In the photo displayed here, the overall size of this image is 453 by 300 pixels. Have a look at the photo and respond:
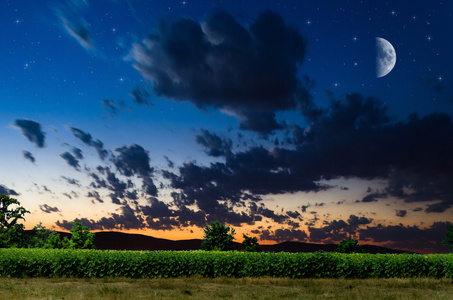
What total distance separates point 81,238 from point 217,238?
9197 mm

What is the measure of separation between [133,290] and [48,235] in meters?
15.4

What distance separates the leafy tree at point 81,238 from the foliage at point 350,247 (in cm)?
1673

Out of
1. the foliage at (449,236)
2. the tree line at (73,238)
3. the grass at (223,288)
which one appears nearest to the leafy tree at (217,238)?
the tree line at (73,238)

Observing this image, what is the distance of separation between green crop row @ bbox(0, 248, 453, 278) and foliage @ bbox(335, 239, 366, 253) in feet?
18.3

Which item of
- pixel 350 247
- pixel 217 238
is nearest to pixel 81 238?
pixel 217 238

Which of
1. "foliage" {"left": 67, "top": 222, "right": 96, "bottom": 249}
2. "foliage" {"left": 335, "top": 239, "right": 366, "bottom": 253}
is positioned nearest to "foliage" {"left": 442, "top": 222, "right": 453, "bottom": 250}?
"foliage" {"left": 335, "top": 239, "right": 366, "bottom": 253}

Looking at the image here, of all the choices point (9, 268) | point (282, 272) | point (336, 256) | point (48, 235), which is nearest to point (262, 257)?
point (282, 272)

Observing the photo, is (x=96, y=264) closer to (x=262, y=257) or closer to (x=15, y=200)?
(x=262, y=257)

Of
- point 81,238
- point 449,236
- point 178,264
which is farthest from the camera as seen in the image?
point 449,236

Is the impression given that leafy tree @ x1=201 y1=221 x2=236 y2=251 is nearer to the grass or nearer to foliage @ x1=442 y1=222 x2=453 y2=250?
the grass

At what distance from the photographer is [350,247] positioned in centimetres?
2659

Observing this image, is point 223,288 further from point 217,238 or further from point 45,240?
point 45,240

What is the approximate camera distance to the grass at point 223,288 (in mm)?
14031

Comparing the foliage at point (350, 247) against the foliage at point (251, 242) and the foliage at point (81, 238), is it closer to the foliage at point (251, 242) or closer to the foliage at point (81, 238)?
the foliage at point (251, 242)
